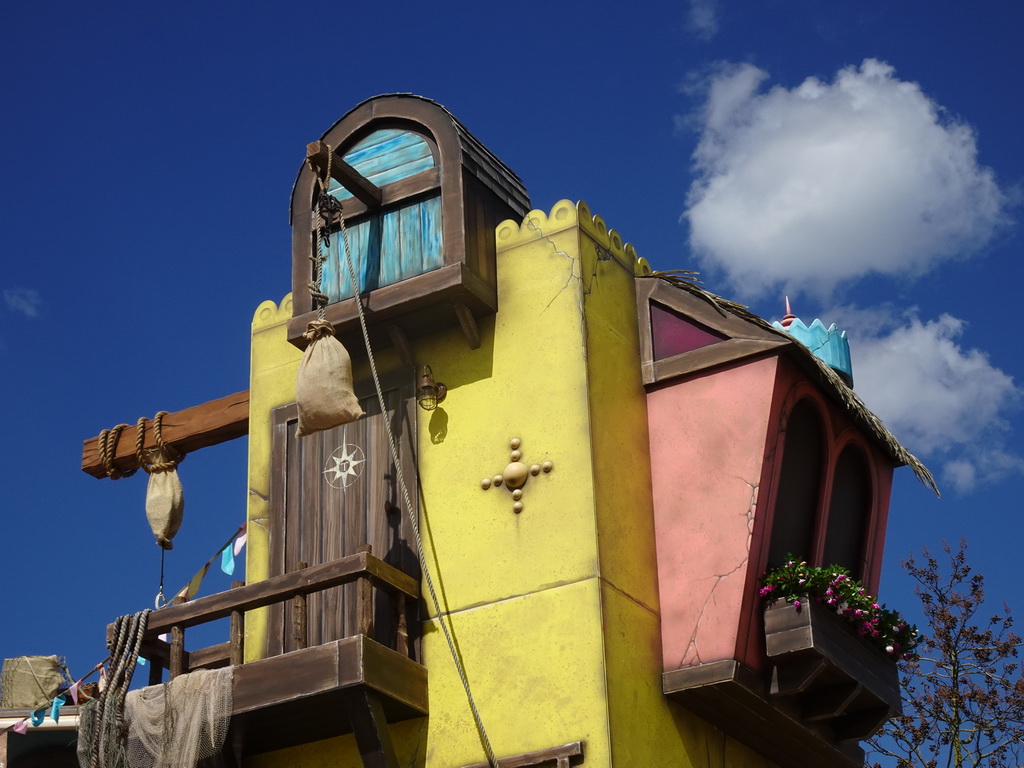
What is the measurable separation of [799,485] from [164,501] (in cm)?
548

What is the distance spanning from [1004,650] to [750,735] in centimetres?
564

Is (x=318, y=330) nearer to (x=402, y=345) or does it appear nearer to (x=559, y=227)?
(x=402, y=345)

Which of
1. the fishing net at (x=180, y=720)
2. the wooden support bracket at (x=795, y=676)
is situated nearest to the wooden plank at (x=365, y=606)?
the fishing net at (x=180, y=720)

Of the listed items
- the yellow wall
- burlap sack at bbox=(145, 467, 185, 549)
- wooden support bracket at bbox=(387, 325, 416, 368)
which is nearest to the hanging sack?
burlap sack at bbox=(145, 467, 185, 549)

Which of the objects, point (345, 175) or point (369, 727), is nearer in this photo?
point (369, 727)

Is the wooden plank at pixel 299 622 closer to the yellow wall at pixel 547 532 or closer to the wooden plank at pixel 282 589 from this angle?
the wooden plank at pixel 282 589

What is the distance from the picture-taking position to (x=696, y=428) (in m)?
13.2

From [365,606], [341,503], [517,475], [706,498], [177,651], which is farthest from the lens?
[341,503]

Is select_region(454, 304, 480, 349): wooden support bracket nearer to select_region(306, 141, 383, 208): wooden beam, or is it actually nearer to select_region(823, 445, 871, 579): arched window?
select_region(306, 141, 383, 208): wooden beam

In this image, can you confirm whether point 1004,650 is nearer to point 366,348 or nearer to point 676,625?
point 676,625

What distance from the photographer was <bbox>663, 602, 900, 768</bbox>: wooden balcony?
12352mm

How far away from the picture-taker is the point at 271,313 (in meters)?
15.0

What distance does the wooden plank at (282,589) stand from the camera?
12148 millimetres

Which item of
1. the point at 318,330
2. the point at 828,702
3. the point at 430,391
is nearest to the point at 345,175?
the point at 318,330
